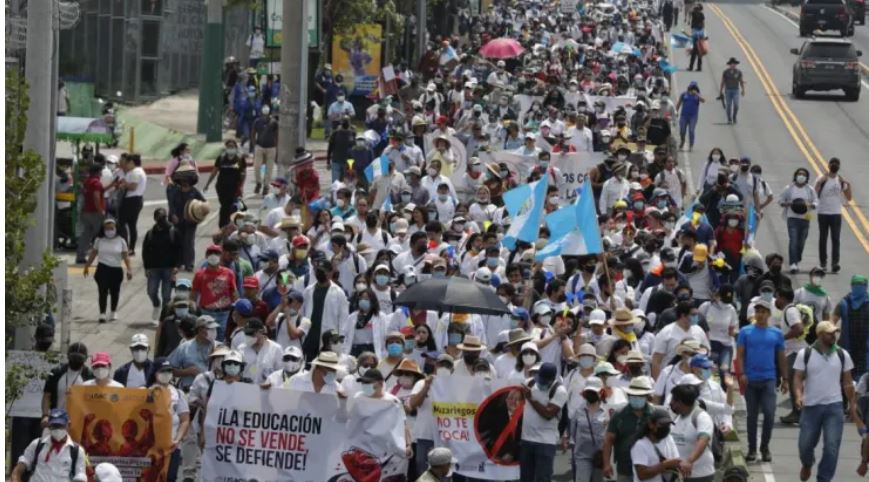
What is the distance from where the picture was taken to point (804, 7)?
7012 cm

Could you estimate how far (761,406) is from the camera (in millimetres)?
18750

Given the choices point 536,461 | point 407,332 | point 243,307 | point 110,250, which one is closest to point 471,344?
point 536,461

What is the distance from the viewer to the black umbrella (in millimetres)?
18609

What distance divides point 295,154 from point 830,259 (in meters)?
7.76

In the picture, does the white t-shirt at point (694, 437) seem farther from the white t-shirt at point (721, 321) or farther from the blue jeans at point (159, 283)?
the blue jeans at point (159, 283)

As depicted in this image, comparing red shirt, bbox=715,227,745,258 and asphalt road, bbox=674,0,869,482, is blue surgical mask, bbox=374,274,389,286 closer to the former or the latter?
asphalt road, bbox=674,0,869,482

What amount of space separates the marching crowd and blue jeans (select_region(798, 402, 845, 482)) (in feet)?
0.06

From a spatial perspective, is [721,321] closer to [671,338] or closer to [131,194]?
[671,338]

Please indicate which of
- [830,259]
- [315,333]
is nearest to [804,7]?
[830,259]

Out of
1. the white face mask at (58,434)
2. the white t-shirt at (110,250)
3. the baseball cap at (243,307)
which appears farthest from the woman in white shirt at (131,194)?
the white face mask at (58,434)

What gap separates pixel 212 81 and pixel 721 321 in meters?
23.8

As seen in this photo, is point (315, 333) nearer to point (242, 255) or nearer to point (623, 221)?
point (242, 255)

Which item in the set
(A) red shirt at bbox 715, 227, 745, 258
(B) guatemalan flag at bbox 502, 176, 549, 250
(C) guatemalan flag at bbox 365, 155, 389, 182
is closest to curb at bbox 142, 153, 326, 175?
(C) guatemalan flag at bbox 365, 155, 389, 182

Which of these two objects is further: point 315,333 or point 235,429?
point 315,333
